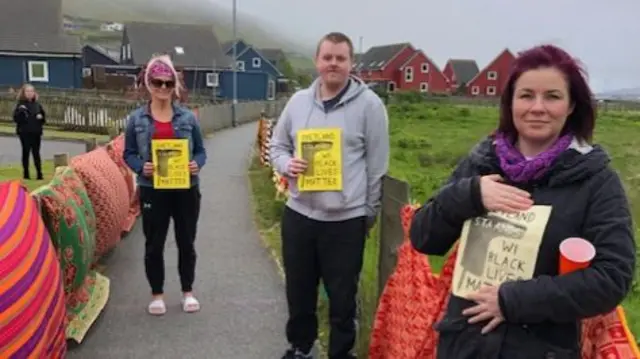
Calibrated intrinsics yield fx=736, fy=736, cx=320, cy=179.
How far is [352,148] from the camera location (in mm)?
4199

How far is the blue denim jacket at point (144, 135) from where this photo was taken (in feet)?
18.0

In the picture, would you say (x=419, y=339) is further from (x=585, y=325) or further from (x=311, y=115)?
(x=311, y=115)

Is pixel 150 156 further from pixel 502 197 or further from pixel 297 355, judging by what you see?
pixel 502 197

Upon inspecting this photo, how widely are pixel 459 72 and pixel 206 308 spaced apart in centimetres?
10667

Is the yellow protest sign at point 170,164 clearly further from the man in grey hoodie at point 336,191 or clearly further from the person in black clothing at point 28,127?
the person in black clothing at point 28,127

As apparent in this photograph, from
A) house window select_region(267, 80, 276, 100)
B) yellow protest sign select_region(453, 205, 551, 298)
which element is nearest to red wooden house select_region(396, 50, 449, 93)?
house window select_region(267, 80, 276, 100)

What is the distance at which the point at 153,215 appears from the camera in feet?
18.2

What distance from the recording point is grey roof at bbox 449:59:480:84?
107m

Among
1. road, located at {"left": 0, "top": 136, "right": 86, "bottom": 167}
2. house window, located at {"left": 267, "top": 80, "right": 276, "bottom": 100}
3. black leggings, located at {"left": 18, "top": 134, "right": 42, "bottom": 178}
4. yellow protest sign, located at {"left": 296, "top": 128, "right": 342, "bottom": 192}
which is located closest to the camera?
yellow protest sign, located at {"left": 296, "top": 128, "right": 342, "bottom": 192}

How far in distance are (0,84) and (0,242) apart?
162ft

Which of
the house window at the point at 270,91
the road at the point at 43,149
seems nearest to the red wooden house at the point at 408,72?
the house window at the point at 270,91

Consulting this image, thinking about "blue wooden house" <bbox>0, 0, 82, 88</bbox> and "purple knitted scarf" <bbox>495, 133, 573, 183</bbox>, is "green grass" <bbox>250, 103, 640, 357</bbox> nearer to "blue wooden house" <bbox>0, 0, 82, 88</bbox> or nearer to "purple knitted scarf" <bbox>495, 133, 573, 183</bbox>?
"purple knitted scarf" <bbox>495, 133, 573, 183</bbox>

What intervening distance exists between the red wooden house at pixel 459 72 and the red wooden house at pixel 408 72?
536cm

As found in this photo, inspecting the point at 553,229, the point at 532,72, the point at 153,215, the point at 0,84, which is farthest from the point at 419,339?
the point at 0,84
